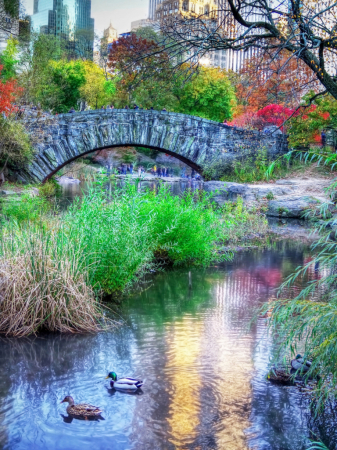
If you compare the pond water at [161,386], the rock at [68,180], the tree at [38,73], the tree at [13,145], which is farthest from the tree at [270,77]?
the rock at [68,180]

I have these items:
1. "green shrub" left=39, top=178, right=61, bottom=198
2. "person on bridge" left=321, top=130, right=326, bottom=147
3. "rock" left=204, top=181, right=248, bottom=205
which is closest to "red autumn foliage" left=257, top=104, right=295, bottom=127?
"person on bridge" left=321, top=130, right=326, bottom=147

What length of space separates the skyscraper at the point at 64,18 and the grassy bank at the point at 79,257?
5109cm

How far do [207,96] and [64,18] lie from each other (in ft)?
119

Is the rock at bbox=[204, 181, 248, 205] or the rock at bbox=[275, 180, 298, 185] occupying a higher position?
the rock at bbox=[275, 180, 298, 185]

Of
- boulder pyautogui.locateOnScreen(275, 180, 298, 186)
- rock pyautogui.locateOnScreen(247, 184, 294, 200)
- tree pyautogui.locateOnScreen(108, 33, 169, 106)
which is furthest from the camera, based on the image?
boulder pyautogui.locateOnScreen(275, 180, 298, 186)

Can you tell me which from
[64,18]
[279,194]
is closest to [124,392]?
[279,194]

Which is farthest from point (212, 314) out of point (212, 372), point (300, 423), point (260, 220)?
point (260, 220)

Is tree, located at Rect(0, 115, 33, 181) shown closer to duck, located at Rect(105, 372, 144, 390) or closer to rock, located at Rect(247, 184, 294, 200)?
rock, located at Rect(247, 184, 294, 200)

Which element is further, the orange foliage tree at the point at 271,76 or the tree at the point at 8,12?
the tree at the point at 8,12

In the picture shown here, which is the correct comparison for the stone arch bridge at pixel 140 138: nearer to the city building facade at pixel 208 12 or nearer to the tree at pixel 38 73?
the city building facade at pixel 208 12

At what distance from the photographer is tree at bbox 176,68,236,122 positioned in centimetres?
3491

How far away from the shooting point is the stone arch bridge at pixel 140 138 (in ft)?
64.4

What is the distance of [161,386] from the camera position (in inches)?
228

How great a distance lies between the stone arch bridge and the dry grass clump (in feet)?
42.2
